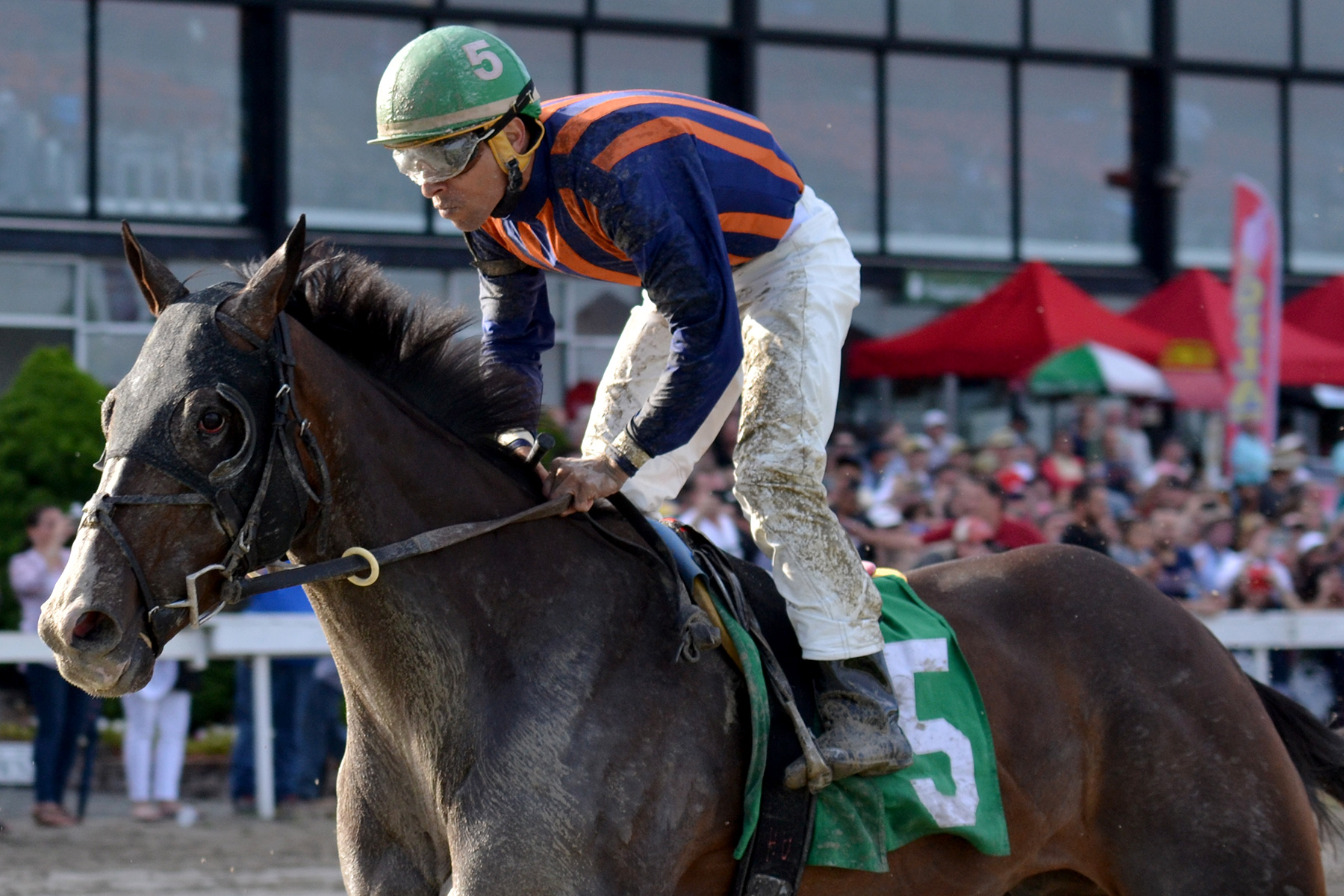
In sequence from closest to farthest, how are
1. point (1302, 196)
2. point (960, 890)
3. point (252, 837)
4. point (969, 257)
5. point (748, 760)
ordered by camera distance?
point (748, 760) → point (960, 890) → point (252, 837) → point (969, 257) → point (1302, 196)

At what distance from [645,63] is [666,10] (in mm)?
512

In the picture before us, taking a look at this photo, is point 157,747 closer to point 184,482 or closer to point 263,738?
point 263,738

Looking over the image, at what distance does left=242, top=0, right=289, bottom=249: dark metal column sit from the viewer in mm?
12398

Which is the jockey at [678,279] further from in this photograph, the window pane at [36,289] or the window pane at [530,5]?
the window pane at [530,5]

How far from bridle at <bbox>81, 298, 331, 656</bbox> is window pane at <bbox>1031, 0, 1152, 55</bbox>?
44.0 feet

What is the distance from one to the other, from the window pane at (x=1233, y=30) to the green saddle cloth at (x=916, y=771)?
44.1 feet

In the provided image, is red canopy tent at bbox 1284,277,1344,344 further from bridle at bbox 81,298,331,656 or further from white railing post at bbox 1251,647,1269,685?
bridle at bbox 81,298,331,656

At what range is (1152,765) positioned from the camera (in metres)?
3.55

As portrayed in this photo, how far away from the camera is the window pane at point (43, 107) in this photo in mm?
11961

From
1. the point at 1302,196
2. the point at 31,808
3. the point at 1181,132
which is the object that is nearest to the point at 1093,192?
the point at 1181,132

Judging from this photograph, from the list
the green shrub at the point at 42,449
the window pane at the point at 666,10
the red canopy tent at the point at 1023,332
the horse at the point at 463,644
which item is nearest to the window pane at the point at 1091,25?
the window pane at the point at 666,10

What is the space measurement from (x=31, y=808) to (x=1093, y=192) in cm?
1165

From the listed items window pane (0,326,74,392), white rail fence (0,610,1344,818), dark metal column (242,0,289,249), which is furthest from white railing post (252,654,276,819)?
dark metal column (242,0,289,249)

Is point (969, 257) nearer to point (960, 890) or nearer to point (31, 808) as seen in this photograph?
point (31, 808)
